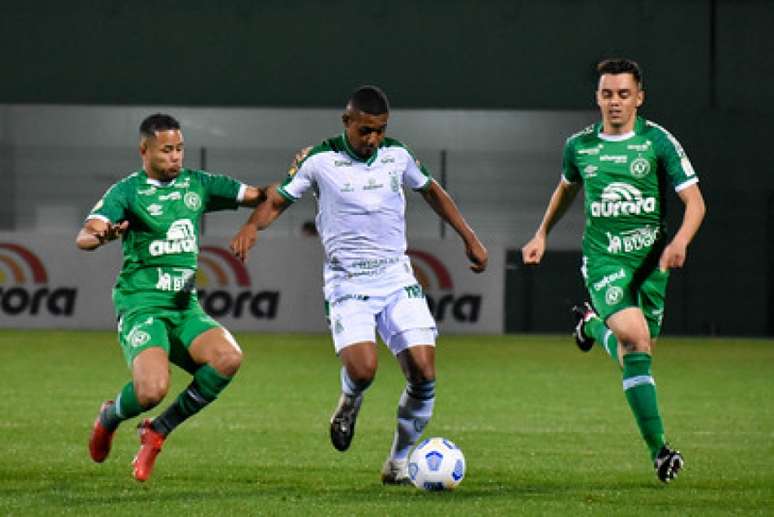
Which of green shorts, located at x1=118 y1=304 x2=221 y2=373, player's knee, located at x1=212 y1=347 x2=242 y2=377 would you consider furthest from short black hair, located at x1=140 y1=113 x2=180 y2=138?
player's knee, located at x1=212 y1=347 x2=242 y2=377

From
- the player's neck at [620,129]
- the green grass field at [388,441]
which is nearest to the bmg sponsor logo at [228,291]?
the green grass field at [388,441]

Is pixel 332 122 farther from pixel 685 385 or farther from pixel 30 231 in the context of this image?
pixel 685 385

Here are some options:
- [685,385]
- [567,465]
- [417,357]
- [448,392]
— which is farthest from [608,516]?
[685,385]

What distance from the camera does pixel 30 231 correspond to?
938 inches

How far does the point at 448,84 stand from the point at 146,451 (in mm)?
18949

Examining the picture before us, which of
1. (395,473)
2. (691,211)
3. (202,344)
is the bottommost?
(395,473)

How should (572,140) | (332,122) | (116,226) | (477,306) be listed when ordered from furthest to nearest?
(332,122) < (477,306) < (572,140) < (116,226)

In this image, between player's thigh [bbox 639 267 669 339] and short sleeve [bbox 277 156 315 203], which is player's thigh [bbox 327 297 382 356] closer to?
short sleeve [bbox 277 156 315 203]

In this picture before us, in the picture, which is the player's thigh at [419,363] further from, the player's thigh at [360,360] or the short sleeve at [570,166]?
the short sleeve at [570,166]

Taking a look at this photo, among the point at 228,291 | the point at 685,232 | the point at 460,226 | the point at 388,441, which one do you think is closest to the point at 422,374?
the point at 460,226

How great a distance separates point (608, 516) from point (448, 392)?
23.3 ft

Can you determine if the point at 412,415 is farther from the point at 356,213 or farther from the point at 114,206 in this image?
the point at 114,206

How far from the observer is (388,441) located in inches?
420

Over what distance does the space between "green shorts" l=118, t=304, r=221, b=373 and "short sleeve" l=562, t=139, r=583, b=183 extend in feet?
7.29
